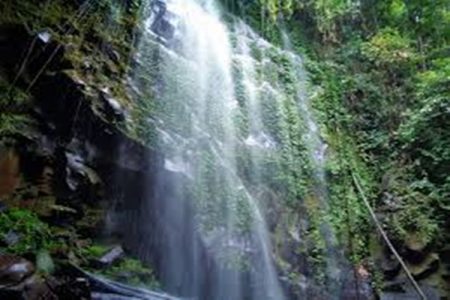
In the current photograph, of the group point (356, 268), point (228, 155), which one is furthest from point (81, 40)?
point (356, 268)

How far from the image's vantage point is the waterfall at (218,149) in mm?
7613

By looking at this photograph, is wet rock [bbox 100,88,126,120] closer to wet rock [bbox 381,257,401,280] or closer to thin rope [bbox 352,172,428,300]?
thin rope [bbox 352,172,428,300]

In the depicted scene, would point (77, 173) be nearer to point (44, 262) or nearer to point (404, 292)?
point (44, 262)

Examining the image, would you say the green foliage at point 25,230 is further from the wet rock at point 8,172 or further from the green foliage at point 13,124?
the green foliage at point 13,124

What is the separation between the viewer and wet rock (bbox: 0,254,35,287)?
17.1 feet

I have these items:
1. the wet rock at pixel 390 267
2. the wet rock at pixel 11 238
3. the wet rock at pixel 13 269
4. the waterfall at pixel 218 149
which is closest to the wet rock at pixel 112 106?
the waterfall at pixel 218 149

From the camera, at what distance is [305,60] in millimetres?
12609

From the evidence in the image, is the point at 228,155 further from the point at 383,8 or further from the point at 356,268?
the point at 383,8

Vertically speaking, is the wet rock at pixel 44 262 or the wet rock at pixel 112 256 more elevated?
the wet rock at pixel 112 256

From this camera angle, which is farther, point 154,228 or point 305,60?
point 305,60

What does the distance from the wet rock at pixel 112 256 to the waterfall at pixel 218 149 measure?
0.53 meters

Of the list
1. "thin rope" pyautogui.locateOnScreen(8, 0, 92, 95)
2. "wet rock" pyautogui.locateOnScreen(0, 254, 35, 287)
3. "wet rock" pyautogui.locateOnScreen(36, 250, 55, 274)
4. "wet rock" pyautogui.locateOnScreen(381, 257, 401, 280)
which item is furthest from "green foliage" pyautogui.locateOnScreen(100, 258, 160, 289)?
"wet rock" pyautogui.locateOnScreen(381, 257, 401, 280)

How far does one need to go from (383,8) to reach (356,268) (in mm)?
7937

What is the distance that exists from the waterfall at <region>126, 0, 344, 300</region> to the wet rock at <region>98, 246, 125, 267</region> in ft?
1.73
